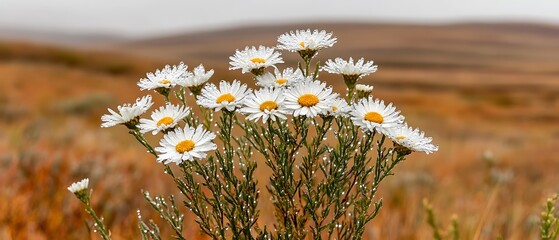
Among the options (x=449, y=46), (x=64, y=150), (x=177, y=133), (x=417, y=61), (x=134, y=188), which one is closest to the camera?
(x=177, y=133)

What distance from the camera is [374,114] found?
1668 mm

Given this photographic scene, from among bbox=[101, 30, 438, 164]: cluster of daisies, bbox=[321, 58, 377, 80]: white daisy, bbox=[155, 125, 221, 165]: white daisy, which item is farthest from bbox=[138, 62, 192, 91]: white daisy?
bbox=[321, 58, 377, 80]: white daisy

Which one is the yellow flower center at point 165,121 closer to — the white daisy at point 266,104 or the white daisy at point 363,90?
the white daisy at point 266,104

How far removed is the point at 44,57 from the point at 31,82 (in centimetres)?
2305

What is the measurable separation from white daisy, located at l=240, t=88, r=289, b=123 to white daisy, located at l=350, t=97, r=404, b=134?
0.74ft

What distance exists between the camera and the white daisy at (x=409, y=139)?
1660mm

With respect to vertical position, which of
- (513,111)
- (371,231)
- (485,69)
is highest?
(485,69)

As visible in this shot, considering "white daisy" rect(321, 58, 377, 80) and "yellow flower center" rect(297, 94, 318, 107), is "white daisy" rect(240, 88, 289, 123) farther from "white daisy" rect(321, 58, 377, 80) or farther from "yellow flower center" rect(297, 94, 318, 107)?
"white daisy" rect(321, 58, 377, 80)

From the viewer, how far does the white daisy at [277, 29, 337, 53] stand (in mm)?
1828

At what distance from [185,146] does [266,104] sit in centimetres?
27

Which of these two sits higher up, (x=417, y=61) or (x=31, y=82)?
(x=417, y=61)

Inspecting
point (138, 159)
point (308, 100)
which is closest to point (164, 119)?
point (308, 100)

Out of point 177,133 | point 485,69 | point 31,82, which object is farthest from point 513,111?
point 485,69

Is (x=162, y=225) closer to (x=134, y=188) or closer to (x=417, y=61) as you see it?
(x=134, y=188)
